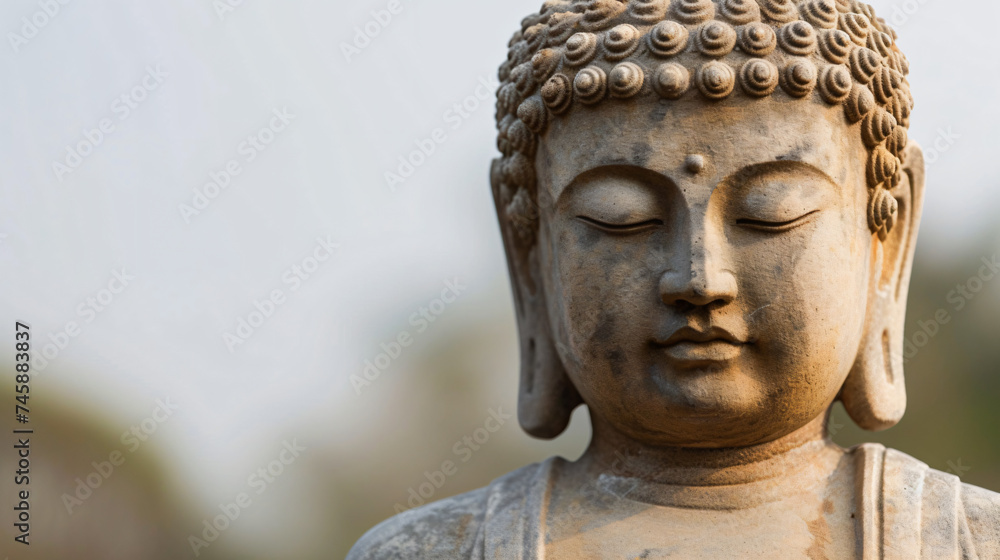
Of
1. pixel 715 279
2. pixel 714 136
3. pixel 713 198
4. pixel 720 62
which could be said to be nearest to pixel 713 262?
pixel 715 279

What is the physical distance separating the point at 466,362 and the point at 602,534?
7.18m

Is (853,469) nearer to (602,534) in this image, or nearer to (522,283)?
(602,534)

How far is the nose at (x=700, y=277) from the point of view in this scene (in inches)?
132

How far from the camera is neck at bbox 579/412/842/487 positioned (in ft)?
12.3

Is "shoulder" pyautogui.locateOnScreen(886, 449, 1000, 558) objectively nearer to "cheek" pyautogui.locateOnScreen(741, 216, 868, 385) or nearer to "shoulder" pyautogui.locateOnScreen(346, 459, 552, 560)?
"cheek" pyautogui.locateOnScreen(741, 216, 868, 385)

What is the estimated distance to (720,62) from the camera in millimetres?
3529

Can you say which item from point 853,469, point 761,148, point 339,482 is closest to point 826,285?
point 761,148

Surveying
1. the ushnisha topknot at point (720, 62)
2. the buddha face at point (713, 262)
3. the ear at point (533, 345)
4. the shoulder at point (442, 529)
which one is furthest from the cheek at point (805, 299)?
the shoulder at point (442, 529)

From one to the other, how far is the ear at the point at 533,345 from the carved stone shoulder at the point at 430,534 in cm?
44

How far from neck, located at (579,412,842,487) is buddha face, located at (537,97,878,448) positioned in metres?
0.08

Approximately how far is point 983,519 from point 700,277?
1334 millimetres

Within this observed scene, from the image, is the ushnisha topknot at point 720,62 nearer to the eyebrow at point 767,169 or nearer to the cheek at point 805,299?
the eyebrow at point 767,169

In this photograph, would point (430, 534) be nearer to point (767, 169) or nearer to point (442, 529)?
point (442, 529)

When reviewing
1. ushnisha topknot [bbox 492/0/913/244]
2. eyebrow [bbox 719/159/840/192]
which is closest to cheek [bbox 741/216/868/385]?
eyebrow [bbox 719/159/840/192]
